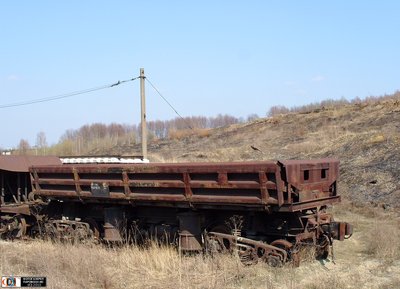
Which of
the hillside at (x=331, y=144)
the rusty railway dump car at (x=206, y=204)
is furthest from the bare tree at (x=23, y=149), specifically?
the rusty railway dump car at (x=206, y=204)

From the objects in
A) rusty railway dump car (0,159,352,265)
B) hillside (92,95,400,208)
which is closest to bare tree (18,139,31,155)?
hillside (92,95,400,208)

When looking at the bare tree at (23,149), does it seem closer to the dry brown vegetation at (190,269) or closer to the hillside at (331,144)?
the hillside at (331,144)

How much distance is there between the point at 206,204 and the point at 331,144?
1826 cm

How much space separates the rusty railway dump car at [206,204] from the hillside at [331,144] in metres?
6.73

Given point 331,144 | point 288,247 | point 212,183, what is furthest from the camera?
point 331,144

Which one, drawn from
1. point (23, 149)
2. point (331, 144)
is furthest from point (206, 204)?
point (23, 149)

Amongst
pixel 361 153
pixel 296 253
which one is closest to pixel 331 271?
pixel 296 253

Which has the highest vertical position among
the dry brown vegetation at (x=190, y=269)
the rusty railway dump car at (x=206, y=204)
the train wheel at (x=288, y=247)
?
the rusty railway dump car at (x=206, y=204)

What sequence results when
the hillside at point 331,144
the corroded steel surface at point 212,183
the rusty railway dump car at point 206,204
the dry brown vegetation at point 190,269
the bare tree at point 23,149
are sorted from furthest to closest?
the bare tree at point 23,149 → the hillside at point 331,144 → the rusty railway dump car at point 206,204 → the corroded steel surface at point 212,183 → the dry brown vegetation at point 190,269

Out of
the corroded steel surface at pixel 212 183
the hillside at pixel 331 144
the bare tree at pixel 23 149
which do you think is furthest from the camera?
the bare tree at pixel 23 149

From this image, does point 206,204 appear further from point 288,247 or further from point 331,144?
point 331,144

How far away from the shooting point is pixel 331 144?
1022 inches

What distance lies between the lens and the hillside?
57.1 ft

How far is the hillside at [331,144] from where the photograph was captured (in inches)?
685
